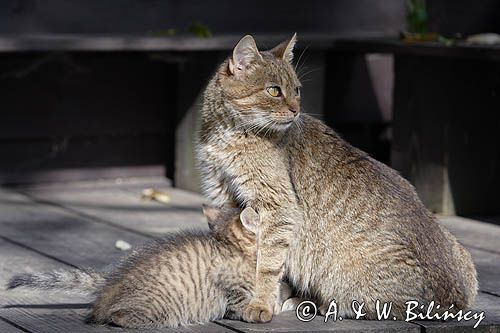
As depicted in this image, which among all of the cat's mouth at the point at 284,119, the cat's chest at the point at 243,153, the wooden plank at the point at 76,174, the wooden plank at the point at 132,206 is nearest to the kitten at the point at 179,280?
the cat's chest at the point at 243,153

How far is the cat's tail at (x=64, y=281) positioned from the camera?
209 inches

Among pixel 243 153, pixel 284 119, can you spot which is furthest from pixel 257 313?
pixel 284 119

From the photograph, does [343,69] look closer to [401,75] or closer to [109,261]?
[401,75]

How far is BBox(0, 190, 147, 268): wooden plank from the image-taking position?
673cm

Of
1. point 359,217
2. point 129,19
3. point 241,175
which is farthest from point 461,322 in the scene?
point 129,19

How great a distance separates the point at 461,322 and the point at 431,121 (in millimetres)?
3009

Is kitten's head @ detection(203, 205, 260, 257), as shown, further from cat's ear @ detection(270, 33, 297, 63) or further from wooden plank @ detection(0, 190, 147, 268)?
wooden plank @ detection(0, 190, 147, 268)

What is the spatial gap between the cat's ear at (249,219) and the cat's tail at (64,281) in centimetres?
70

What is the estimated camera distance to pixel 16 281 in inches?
210

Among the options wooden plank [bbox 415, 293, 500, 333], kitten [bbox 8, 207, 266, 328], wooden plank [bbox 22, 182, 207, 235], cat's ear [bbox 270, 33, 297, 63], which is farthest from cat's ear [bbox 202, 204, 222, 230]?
wooden plank [bbox 22, 182, 207, 235]

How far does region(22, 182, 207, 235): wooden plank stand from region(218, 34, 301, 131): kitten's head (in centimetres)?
192

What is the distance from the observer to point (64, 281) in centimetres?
536

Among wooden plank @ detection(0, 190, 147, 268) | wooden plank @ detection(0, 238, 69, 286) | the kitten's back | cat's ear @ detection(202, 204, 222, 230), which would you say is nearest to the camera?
the kitten's back

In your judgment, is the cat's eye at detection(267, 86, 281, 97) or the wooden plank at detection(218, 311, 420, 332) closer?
the wooden plank at detection(218, 311, 420, 332)
